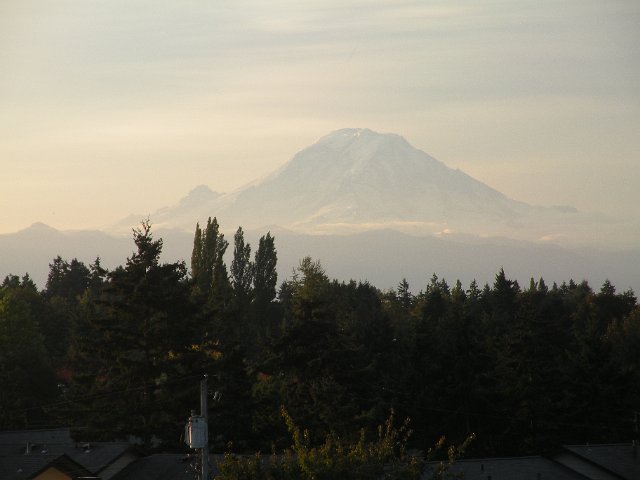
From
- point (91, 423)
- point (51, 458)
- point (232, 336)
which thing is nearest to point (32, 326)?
point (232, 336)

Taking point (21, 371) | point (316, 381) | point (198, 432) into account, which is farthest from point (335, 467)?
point (21, 371)

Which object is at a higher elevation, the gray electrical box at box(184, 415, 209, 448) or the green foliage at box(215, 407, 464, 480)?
the gray electrical box at box(184, 415, 209, 448)

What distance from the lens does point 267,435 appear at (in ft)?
191

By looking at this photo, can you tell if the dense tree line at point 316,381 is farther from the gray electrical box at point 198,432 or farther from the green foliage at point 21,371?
the gray electrical box at point 198,432

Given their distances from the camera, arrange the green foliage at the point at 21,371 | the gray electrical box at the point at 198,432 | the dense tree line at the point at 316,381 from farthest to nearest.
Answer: the green foliage at the point at 21,371
the dense tree line at the point at 316,381
the gray electrical box at the point at 198,432

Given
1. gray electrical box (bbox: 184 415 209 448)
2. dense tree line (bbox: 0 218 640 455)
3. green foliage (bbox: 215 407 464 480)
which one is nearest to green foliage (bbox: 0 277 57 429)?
dense tree line (bbox: 0 218 640 455)

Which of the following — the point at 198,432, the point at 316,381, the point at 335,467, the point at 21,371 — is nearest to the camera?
the point at 335,467

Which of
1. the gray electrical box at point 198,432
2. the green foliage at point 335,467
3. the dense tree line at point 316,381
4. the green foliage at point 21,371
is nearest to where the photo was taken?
the green foliage at point 335,467

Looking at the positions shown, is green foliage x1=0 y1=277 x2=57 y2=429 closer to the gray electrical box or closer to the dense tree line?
the dense tree line

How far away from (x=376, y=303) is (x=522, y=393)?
237 ft

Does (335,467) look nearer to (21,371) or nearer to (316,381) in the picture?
(316,381)

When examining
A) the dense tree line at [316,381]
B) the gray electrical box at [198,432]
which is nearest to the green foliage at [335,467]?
the gray electrical box at [198,432]

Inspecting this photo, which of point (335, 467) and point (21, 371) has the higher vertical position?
point (21, 371)

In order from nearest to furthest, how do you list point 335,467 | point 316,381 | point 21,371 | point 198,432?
point 335,467, point 198,432, point 316,381, point 21,371
